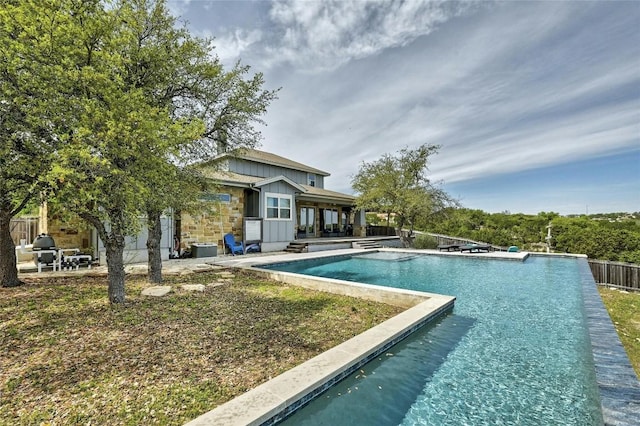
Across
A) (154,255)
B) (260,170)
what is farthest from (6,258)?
(260,170)

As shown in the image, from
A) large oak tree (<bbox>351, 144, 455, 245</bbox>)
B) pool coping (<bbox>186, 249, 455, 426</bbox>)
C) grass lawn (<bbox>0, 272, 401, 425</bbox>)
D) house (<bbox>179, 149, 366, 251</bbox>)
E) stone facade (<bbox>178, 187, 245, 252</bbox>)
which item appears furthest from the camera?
large oak tree (<bbox>351, 144, 455, 245</bbox>)

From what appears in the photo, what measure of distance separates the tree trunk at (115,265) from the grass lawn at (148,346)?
11.5 inches

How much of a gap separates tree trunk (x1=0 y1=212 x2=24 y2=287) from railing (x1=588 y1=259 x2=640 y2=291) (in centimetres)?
2034

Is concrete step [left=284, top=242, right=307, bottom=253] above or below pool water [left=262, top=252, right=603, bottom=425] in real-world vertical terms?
above

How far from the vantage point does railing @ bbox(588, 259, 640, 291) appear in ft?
38.5

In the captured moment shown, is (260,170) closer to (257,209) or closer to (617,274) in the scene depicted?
(257,209)

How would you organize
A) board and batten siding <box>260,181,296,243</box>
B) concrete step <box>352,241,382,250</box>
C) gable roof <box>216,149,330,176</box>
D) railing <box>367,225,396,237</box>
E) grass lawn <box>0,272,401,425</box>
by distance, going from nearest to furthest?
grass lawn <box>0,272,401,425</box>, gable roof <box>216,149,330,176</box>, board and batten siding <box>260,181,296,243</box>, concrete step <box>352,241,382,250</box>, railing <box>367,225,396,237</box>

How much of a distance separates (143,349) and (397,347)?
3.69 m

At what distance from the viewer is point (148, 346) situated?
13.7ft

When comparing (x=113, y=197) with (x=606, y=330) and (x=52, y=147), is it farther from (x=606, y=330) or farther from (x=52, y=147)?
(x=606, y=330)

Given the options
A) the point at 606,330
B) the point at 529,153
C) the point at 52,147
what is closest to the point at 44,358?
the point at 52,147

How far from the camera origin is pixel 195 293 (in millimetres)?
7184

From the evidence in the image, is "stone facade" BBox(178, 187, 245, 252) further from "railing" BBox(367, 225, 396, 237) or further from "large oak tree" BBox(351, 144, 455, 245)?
"railing" BBox(367, 225, 396, 237)

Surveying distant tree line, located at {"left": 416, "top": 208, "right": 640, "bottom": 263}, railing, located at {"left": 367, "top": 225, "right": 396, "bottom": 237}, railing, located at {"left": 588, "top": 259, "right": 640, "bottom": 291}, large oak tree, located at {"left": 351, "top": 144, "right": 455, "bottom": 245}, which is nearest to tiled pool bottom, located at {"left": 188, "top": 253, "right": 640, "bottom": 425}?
railing, located at {"left": 588, "top": 259, "right": 640, "bottom": 291}
